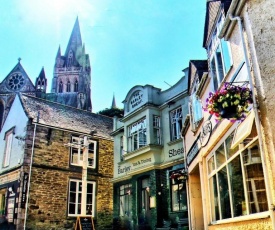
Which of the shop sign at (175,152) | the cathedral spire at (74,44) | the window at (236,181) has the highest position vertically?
the cathedral spire at (74,44)

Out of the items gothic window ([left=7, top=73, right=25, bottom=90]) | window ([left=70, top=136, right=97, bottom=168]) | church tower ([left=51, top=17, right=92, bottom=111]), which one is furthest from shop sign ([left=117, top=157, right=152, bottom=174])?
church tower ([left=51, top=17, right=92, bottom=111])

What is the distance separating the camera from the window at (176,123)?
53.0 feet

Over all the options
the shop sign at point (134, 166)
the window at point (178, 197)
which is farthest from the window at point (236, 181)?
the shop sign at point (134, 166)

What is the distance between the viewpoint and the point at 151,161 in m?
16.7

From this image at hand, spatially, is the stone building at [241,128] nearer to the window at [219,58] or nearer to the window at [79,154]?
the window at [219,58]

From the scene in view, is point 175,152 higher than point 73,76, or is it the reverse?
point 73,76

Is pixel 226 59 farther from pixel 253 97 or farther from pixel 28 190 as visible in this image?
pixel 28 190

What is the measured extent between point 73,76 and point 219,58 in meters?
74.2

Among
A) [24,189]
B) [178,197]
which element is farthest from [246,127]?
[24,189]

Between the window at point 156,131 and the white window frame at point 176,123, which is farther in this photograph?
the window at point 156,131

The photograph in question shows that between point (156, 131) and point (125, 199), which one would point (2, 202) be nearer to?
point (125, 199)

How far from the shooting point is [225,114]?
529 cm

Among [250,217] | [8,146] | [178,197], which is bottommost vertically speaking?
[250,217]

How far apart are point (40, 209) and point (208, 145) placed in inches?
573
